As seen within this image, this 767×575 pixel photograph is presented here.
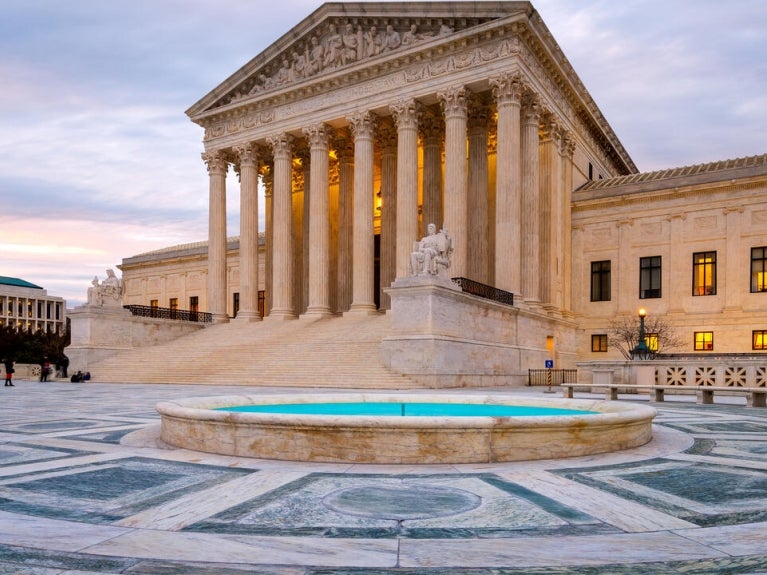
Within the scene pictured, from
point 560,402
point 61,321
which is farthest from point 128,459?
point 61,321

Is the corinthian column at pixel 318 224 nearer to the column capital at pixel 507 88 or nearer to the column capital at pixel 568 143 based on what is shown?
the column capital at pixel 507 88

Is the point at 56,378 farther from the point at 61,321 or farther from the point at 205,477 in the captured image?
the point at 61,321

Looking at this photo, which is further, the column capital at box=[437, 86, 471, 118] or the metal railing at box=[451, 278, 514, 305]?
the column capital at box=[437, 86, 471, 118]

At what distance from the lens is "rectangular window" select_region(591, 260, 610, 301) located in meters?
44.7

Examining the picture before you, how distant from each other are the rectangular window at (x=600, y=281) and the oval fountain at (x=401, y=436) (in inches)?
1453

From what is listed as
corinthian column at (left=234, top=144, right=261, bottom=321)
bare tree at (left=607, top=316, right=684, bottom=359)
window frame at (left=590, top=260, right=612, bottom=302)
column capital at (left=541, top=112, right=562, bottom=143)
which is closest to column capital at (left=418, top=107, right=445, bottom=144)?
column capital at (left=541, top=112, right=562, bottom=143)

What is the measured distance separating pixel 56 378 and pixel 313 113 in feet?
74.7

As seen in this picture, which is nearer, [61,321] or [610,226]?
[610,226]

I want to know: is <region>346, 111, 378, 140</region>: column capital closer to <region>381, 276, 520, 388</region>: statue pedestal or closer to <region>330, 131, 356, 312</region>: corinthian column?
<region>330, 131, 356, 312</region>: corinthian column

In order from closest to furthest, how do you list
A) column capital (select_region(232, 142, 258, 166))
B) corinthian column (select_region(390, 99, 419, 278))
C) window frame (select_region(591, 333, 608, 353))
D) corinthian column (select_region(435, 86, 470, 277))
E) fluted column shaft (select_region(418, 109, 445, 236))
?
corinthian column (select_region(435, 86, 470, 277)) < corinthian column (select_region(390, 99, 419, 278)) < window frame (select_region(591, 333, 608, 353)) < fluted column shaft (select_region(418, 109, 445, 236)) < column capital (select_region(232, 142, 258, 166))

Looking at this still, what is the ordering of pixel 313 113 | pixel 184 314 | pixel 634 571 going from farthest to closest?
pixel 184 314 → pixel 313 113 → pixel 634 571

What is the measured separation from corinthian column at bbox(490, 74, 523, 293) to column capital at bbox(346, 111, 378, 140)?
8.48 metres

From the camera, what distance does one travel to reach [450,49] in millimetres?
38469

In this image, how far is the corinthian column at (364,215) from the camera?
41500mm
